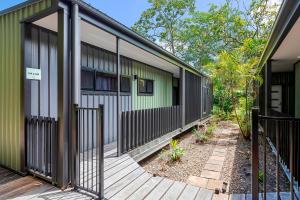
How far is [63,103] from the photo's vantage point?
352 cm

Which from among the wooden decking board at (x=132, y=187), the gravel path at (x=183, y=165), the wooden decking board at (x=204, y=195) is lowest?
the gravel path at (x=183, y=165)

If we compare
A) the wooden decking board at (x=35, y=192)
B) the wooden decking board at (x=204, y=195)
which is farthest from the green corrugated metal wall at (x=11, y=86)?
the wooden decking board at (x=204, y=195)

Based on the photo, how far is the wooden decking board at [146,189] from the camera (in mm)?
3505

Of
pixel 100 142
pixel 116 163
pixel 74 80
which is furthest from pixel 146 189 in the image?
pixel 74 80

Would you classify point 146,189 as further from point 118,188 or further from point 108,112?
point 108,112

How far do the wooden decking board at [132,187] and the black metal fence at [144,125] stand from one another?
1031 mm

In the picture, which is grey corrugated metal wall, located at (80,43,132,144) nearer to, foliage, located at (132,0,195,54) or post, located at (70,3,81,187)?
post, located at (70,3,81,187)

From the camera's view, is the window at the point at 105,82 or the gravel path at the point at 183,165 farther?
the window at the point at 105,82

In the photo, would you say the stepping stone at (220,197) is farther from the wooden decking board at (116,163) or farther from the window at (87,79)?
the window at (87,79)

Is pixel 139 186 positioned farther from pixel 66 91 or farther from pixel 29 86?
pixel 29 86

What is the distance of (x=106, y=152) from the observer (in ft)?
17.6

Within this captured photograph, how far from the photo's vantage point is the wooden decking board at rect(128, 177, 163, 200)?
3.50 metres

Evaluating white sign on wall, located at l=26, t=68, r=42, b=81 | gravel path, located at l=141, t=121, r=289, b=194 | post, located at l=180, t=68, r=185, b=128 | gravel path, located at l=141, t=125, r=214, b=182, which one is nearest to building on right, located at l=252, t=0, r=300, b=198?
gravel path, located at l=141, t=121, r=289, b=194

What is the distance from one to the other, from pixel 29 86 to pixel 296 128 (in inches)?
157
